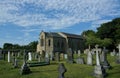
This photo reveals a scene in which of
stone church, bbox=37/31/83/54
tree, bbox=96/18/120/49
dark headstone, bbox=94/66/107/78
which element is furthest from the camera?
stone church, bbox=37/31/83/54

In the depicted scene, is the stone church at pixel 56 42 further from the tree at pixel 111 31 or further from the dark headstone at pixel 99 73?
the dark headstone at pixel 99 73

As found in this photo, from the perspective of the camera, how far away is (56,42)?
73.3 metres

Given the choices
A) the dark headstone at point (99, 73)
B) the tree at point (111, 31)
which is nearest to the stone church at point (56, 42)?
the tree at point (111, 31)

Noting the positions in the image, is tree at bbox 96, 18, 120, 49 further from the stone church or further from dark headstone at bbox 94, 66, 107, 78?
dark headstone at bbox 94, 66, 107, 78

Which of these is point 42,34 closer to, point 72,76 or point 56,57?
point 56,57

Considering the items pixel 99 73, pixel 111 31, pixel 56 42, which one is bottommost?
pixel 99 73

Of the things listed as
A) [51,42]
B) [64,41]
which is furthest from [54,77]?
[64,41]

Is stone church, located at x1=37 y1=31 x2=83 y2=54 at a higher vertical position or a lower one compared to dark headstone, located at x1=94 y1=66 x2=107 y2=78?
higher

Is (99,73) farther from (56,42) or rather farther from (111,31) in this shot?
(111,31)

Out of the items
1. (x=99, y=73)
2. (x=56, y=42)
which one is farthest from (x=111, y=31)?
(x=99, y=73)

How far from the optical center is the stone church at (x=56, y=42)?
71.3 metres

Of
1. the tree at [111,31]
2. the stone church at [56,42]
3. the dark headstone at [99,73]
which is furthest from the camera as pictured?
the stone church at [56,42]

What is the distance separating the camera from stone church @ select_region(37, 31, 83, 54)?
71.3 metres

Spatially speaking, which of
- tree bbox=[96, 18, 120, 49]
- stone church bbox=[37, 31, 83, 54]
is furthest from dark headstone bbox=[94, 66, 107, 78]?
tree bbox=[96, 18, 120, 49]
